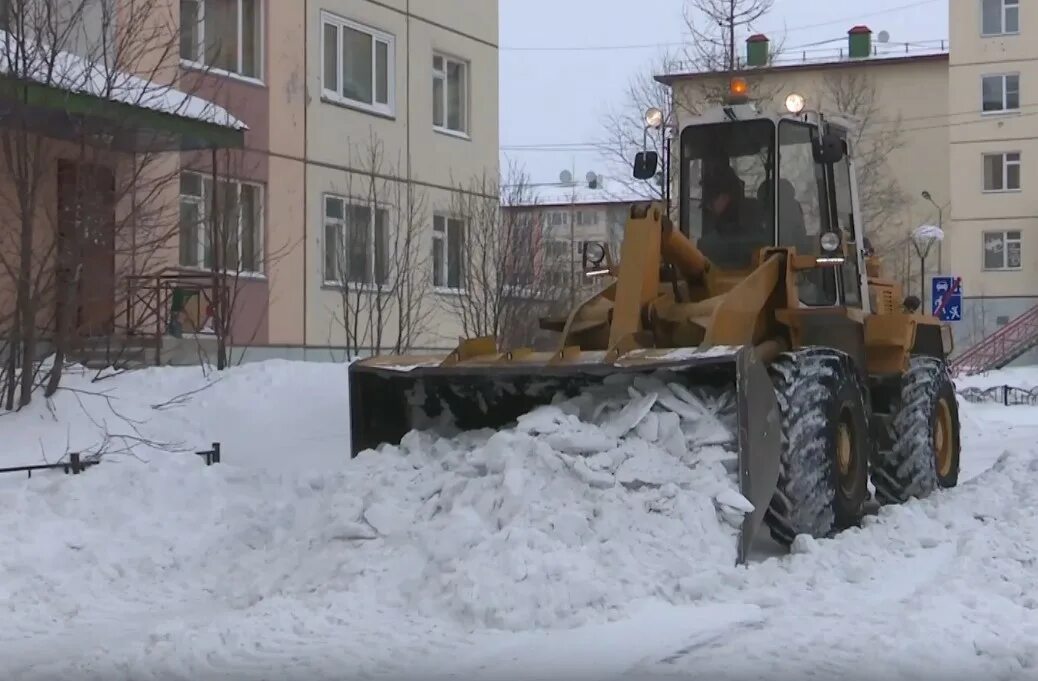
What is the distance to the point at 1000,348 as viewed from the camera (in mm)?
39906

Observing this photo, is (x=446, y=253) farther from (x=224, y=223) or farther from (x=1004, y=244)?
(x=1004, y=244)

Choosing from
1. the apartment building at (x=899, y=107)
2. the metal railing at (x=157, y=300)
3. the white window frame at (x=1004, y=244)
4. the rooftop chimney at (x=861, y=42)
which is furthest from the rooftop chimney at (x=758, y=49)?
the metal railing at (x=157, y=300)

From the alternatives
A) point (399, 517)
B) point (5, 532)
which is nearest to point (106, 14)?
point (5, 532)

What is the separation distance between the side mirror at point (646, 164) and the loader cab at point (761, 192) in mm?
224

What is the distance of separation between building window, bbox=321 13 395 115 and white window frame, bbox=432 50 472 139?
1.35 meters

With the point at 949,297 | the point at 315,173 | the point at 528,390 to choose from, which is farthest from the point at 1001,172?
the point at 528,390

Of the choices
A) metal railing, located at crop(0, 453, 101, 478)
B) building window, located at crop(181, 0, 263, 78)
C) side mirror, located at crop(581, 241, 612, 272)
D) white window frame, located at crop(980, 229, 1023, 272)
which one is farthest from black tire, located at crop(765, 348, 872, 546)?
white window frame, located at crop(980, 229, 1023, 272)

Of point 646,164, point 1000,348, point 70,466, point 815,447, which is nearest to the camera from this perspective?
point 815,447

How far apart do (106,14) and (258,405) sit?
399 centimetres

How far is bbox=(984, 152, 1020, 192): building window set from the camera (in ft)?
144

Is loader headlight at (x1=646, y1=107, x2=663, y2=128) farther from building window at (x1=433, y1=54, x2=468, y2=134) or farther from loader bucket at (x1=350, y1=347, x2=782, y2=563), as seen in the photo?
building window at (x1=433, y1=54, x2=468, y2=134)

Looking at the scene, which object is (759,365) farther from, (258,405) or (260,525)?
(258,405)

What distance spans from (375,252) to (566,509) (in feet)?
43.6

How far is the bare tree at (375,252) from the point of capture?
20.5 meters
